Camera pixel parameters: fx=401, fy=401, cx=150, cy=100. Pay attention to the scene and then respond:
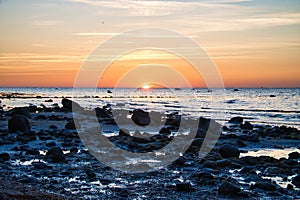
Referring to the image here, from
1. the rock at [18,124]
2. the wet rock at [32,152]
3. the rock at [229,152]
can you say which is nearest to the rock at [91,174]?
the wet rock at [32,152]

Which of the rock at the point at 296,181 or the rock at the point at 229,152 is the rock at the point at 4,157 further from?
the rock at the point at 296,181

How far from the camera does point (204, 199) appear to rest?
11.0 metres

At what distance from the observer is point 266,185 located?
12.3m

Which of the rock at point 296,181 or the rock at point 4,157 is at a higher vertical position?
the rock at point 4,157

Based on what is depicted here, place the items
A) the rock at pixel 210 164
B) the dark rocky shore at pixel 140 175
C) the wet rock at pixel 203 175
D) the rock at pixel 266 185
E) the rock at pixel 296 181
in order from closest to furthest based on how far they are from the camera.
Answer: the dark rocky shore at pixel 140 175
the rock at pixel 266 185
the rock at pixel 296 181
the wet rock at pixel 203 175
the rock at pixel 210 164

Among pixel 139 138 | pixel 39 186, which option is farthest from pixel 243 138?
pixel 39 186

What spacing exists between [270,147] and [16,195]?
52.9 ft

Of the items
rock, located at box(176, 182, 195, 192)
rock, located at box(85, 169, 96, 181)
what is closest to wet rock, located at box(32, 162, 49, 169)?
rock, located at box(85, 169, 96, 181)

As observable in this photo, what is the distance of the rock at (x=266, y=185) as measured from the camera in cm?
1220

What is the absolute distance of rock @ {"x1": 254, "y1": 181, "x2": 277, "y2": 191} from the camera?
1220cm

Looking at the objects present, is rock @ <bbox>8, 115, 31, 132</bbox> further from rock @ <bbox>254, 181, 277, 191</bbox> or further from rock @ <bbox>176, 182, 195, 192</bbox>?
rock @ <bbox>254, 181, 277, 191</bbox>

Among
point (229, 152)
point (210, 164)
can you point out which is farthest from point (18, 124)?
point (210, 164)

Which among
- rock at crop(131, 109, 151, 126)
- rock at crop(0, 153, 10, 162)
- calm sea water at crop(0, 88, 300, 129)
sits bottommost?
calm sea water at crop(0, 88, 300, 129)

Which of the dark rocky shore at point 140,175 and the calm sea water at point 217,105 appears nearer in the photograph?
the dark rocky shore at point 140,175
